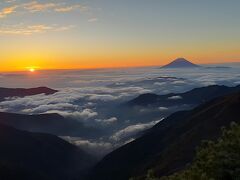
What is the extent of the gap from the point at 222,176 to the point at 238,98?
177m

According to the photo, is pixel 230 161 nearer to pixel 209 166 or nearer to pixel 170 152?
pixel 209 166

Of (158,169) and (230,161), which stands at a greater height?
(230,161)

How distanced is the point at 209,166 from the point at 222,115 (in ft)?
537

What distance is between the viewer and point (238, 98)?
194000 mm

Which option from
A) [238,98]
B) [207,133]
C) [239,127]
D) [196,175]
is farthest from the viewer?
[238,98]

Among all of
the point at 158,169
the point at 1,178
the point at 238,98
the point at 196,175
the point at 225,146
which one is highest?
the point at 225,146

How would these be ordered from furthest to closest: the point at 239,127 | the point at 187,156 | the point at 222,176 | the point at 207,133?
1. the point at 207,133
2. the point at 187,156
3. the point at 239,127
4. the point at 222,176

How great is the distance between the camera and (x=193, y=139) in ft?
579

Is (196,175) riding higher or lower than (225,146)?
lower

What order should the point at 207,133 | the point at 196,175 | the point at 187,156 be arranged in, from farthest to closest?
the point at 207,133, the point at 187,156, the point at 196,175

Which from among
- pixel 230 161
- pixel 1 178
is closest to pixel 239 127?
pixel 230 161

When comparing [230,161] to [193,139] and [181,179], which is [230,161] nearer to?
[181,179]

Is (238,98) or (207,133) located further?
(238,98)

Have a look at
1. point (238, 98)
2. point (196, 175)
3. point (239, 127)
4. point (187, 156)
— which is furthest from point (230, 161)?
point (238, 98)
